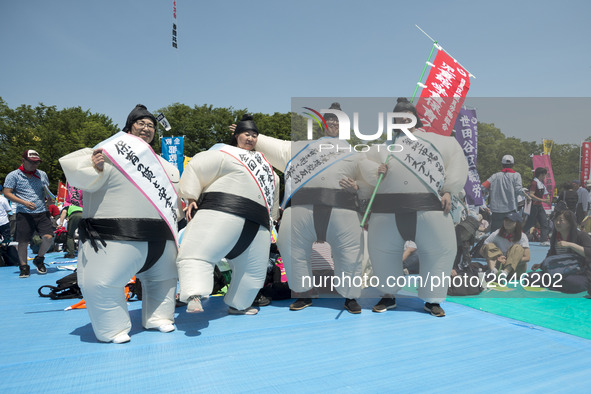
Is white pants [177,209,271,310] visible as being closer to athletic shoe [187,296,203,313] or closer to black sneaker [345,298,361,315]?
athletic shoe [187,296,203,313]

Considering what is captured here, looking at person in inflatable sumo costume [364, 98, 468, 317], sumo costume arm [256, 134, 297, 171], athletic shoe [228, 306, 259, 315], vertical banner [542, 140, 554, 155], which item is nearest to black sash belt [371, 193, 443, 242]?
person in inflatable sumo costume [364, 98, 468, 317]

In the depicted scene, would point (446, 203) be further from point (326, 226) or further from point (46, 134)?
point (46, 134)

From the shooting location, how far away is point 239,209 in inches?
121

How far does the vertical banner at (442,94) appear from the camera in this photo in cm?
335

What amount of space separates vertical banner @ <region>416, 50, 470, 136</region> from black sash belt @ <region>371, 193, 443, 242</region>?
0.64 meters

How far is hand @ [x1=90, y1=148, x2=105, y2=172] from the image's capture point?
100 inches

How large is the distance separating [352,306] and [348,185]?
Result: 3.46ft

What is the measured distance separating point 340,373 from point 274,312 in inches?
54.5

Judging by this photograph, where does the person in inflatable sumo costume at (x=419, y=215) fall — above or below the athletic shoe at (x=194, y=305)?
above

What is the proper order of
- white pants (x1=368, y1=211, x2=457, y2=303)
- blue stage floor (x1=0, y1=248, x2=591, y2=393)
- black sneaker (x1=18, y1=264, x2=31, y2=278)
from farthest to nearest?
1. black sneaker (x1=18, y1=264, x2=31, y2=278)
2. white pants (x1=368, y1=211, x2=457, y2=303)
3. blue stage floor (x1=0, y1=248, x2=591, y2=393)

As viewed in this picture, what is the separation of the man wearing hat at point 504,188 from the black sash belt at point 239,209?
343 cm

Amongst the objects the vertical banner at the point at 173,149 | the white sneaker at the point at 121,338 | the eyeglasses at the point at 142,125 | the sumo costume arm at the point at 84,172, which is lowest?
the white sneaker at the point at 121,338

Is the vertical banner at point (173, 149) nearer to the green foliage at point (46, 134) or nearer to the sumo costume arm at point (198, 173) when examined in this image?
the sumo costume arm at point (198, 173)

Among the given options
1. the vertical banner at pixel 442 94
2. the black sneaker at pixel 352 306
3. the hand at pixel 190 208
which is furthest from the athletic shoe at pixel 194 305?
the vertical banner at pixel 442 94
